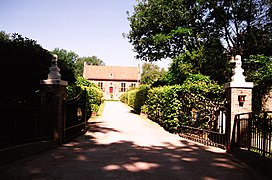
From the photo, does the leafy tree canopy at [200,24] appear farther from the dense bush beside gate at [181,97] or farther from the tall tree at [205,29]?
the dense bush beside gate at [181,97]

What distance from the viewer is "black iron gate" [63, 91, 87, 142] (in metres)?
7.88

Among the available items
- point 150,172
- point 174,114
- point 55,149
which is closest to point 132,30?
point 174,114

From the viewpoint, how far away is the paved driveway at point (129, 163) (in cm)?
450

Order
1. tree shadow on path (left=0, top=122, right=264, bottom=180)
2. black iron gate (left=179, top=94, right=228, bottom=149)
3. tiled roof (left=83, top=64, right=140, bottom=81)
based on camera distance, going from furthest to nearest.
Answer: tiled roof (left=83, top=64, right=140, bottom=81)
black iron gate (left=179, top=94, right=228, bottom=149)
tree shadow on path (left=0, top=122, right=264, bottom=180)

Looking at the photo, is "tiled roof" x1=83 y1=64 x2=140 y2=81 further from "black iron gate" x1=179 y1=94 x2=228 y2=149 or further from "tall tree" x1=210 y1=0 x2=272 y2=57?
"black iron gate" x1=179 y1=94 x2=228 y2=149

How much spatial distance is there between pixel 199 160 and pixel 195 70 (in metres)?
11.7

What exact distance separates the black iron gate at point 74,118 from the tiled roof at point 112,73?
46784mm

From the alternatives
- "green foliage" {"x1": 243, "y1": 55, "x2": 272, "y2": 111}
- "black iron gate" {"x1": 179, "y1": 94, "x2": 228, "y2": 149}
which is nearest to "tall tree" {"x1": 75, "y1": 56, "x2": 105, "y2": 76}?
"green foliage" {"x1": 243, "y1": 55, "x2": 272, "y2": 111}

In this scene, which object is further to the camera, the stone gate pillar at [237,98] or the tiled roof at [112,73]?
the tiled roof at [112,73]

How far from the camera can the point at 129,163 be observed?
5375 millimetres

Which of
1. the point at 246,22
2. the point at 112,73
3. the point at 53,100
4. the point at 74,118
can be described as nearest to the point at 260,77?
the point at 246,22

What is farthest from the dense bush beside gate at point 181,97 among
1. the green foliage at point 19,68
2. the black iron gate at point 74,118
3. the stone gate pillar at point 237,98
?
the green foliage at point 19,68

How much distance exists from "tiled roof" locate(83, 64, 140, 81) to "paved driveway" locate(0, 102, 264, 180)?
4963cm

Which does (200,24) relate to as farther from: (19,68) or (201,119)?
(19,68)
